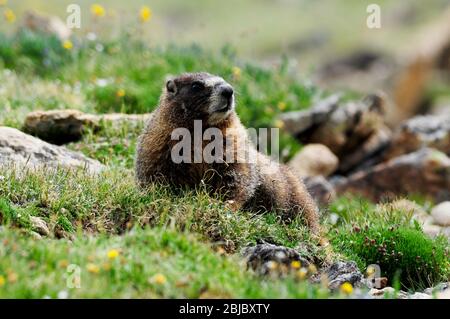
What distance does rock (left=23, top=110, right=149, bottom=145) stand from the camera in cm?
948

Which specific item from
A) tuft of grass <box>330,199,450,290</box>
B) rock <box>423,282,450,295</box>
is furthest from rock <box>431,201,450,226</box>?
rock <box>423,282,450,295</box>

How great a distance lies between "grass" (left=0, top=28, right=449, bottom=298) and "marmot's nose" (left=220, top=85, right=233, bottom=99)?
91 centimetres

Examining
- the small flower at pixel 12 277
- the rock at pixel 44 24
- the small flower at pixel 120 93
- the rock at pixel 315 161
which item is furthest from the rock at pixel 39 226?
the rock at pixel 44 24

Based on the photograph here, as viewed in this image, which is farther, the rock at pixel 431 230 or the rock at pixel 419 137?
the rock at pixel 419 137

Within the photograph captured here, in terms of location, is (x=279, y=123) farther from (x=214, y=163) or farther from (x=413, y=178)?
(x=214, y=163)

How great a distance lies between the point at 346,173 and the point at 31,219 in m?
7.53

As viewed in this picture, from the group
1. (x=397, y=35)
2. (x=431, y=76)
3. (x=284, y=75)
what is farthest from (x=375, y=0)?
(x=284, y=75)

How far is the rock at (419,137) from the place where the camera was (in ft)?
42.9

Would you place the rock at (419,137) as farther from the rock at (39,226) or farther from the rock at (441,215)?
the rock at (39,226)

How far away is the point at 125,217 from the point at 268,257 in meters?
1.54

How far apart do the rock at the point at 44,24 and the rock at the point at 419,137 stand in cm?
613

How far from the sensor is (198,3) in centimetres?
7106

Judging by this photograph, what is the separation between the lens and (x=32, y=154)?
27.1ft
